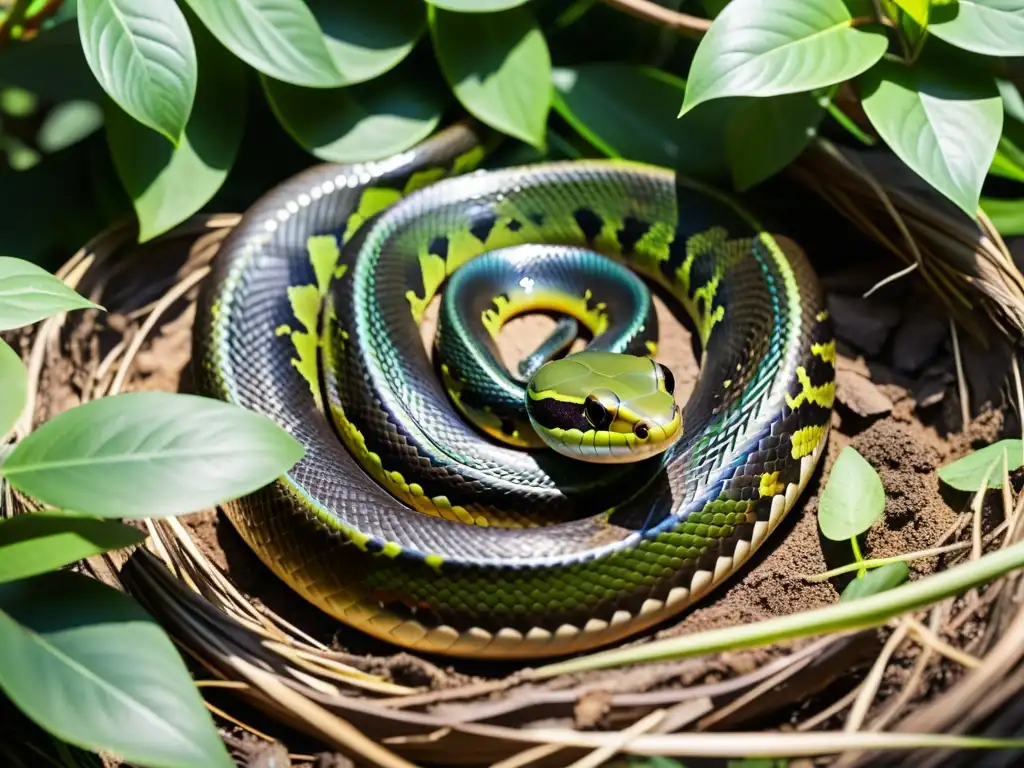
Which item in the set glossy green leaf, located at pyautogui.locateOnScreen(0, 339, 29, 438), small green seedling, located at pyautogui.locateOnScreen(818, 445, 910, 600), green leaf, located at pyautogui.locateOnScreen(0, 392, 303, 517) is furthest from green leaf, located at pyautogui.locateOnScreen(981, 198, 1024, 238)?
glossy green leaf, located at pyautogui.locateOnScreen(0, 339, 29, 438)

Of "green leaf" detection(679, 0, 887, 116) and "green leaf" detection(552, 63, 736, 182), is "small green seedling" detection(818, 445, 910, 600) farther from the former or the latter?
"green leaf" detection(552, 63, 736, 182)

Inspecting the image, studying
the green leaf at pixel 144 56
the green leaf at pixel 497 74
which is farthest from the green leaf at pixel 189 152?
Answer: the green leaf at pixel 497 74

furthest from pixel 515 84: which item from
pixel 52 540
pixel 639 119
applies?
pixel 52 540

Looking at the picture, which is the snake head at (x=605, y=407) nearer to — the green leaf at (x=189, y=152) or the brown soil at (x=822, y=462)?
the brown soil at (x=822, y=462)

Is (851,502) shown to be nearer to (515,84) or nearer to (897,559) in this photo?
(897,559)

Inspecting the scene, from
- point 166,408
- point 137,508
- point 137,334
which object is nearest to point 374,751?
point 137,508

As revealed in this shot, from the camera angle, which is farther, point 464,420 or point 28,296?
point 464,420
